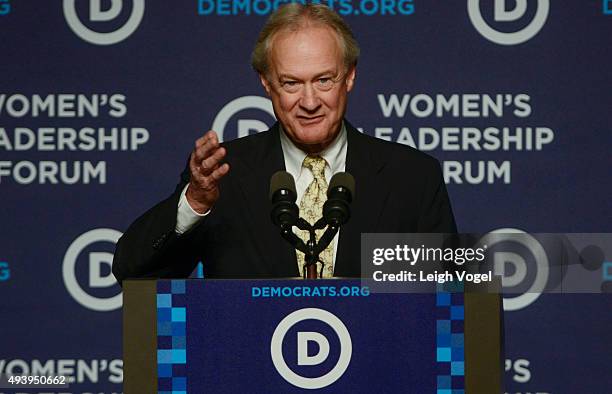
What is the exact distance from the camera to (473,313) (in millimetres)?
1513

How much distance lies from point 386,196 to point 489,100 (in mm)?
1264

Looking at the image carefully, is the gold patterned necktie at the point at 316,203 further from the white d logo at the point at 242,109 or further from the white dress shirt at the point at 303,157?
the white d logo at the point at 242,109

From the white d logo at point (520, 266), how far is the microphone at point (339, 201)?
1.76 meters

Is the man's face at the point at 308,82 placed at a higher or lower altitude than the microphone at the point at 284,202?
higher

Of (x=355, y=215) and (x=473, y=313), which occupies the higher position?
(x=355, y=215)

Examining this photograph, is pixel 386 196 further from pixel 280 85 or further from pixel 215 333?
pixel 215 333

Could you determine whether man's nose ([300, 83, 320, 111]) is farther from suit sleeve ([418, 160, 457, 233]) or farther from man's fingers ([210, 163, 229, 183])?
man's fingers ([210, 163, 229, 183])

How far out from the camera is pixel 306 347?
153 cm

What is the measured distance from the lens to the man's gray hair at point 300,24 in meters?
2.21

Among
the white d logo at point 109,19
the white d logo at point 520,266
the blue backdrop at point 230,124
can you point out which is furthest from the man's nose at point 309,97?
the white d logo at point 109,19

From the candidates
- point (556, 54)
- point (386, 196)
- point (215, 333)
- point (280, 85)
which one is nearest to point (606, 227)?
point (556, 54)

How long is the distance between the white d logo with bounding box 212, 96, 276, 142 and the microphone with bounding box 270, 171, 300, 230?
1.78 m

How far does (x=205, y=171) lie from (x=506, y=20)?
78.5 inches

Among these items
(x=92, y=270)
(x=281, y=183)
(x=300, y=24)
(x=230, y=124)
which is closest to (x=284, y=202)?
(x=281, y=183)
